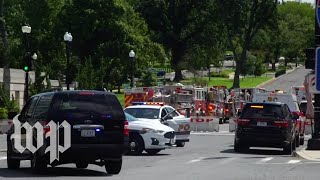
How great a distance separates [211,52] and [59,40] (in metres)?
25.8

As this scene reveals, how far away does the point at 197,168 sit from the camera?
2058 cm

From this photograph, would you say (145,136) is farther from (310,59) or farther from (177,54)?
(177,54)

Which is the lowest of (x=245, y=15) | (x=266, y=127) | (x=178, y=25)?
(x=266, y=127)

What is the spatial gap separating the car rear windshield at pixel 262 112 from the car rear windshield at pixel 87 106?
32.9 feet

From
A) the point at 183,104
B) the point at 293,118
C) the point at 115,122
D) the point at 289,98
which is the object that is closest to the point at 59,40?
the point at 183,104

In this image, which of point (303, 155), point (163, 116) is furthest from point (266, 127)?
point (163, 116)

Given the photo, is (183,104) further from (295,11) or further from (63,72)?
(295,11)

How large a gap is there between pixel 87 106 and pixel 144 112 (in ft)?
32.8

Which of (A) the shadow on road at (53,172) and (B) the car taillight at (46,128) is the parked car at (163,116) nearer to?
(A) the shadow on road at (53,172)

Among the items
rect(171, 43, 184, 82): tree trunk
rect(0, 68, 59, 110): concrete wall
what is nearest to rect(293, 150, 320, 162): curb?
rect(0, 68, 59, 110): concrete wall

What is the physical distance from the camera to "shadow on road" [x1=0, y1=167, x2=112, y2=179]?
17953 millimetres

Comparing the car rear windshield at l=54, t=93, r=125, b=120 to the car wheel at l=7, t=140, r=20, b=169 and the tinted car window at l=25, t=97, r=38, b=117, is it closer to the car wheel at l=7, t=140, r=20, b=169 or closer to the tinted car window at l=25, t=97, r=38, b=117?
the tinted car window at l=25, t=97, r=38, b=117

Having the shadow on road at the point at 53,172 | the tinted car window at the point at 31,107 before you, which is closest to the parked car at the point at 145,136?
the shadow on road at the point at 53,172

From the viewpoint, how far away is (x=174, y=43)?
102 m
